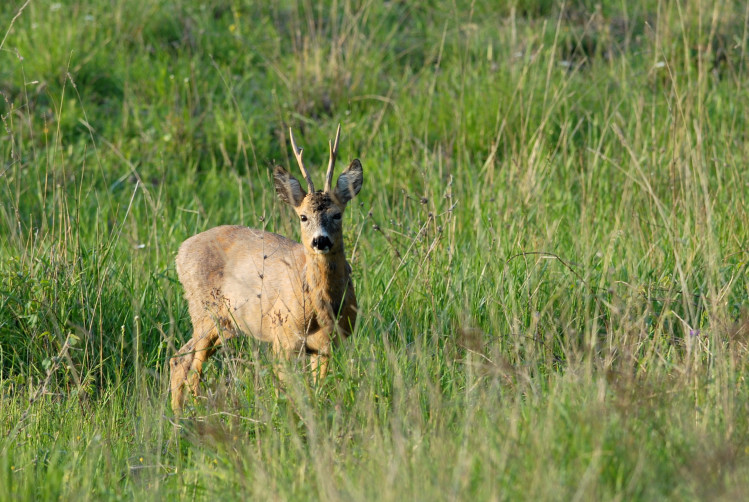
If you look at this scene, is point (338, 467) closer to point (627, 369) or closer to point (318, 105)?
point (627, 369)

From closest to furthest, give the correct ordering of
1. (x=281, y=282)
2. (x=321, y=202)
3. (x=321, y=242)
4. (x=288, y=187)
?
(x=321, y=242) → (x=321, y=202) → (x=288, y=187) → (x=281, y=282)

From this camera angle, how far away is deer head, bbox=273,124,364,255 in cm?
441

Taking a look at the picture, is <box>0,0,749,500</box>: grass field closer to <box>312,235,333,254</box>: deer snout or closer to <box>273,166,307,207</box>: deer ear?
<box>312,235,333,254</box>: deer snout

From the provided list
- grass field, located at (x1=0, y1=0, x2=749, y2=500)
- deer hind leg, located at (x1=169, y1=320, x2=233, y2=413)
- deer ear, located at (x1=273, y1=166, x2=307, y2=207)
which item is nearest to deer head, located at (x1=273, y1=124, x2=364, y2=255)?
deer ear, located at (x1=273, y1=166, x2=307, y2=207)

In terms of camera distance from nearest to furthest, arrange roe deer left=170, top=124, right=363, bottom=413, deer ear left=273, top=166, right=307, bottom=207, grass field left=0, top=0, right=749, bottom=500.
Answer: grass field left=0, top=0, right=749, bottom=500
roe deer left=170, top=124, right=363, bottom=413
deer ear left=273, top=166, right=307, bottom=207

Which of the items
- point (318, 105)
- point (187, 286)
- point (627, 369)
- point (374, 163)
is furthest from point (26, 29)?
point (627, 369)

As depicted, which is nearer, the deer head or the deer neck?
the deer head

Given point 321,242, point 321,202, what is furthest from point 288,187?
point 321,242

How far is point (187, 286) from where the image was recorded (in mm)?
5227

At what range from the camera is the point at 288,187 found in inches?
185

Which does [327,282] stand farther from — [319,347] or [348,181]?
[348,181]

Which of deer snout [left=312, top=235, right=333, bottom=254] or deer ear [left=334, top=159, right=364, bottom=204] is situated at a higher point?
deer ear [left=334, top=159, right=364, bottom=204]

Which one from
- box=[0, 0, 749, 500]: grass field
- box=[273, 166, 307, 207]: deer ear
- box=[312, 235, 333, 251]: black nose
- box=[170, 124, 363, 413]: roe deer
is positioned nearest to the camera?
box=[0, 0, 749, 500]: grass field

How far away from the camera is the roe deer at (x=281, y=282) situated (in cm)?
448
